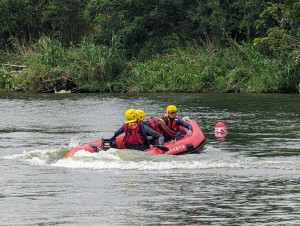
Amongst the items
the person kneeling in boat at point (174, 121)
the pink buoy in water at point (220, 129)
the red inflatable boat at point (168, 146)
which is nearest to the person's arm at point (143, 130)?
the red inflatable boat at point (168, 146)

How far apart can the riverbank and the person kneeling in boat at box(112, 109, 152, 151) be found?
19421mm

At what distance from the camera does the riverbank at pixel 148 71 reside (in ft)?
118

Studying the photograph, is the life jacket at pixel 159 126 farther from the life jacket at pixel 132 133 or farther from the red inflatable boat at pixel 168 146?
the life jacket at pixel 132 133

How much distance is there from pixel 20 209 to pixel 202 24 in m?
30.9

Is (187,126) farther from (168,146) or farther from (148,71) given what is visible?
(148,71)

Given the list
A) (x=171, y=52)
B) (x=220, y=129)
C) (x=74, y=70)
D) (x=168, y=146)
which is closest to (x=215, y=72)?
(x=171, y=52)

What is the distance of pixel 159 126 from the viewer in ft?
56.3

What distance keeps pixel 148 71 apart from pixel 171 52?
3.03 m

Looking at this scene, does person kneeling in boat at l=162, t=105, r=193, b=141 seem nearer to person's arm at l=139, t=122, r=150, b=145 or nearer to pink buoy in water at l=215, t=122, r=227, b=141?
person's arm at l=139, t=122, r=150, b=145

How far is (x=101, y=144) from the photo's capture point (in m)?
16.2

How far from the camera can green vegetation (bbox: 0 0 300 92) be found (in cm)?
3541

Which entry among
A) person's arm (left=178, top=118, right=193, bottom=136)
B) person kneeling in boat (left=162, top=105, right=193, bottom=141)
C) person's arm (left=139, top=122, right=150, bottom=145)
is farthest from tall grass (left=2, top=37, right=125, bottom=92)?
person's arm (left=139, top=122, right=150, bottom=145)

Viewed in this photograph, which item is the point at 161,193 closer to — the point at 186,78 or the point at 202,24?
the point at 186,78

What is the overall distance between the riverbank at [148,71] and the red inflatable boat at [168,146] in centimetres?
1822
